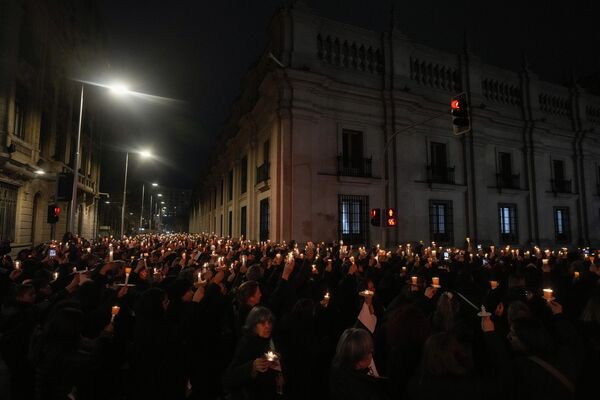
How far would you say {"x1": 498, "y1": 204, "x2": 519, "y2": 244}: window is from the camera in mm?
24484

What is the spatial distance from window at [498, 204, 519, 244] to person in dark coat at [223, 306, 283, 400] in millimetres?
24901

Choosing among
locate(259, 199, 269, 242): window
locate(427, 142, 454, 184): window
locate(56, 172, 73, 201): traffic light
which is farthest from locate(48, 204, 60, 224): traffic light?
locate(427, 142, 454, 184): window

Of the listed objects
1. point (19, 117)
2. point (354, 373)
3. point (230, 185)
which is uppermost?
point (19, 117)

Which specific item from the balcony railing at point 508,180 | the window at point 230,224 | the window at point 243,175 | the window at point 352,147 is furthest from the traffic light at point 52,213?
the balcony railing at point 508,180

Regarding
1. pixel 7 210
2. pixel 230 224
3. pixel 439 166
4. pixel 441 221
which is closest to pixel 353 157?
pixel 439 166

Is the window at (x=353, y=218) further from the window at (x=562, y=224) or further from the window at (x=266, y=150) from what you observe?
the window at (x=562, y=224)

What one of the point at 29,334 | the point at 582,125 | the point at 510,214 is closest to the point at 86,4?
the point at 29,334

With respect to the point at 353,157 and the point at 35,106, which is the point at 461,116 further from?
the point at 35,106

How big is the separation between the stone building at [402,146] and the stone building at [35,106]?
38.9 ft

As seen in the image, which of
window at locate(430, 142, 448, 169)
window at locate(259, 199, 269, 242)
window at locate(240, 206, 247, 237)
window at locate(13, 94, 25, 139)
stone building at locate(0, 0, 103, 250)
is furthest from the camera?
window at locate(240, 206, 247, 237)

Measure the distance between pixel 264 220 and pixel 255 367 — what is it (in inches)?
762

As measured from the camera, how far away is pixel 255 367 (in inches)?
121

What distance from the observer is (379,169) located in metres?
20.6

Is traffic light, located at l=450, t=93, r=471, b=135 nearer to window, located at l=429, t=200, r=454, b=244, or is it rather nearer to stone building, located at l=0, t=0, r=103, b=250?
window, located at l=429, t=200, r=454, b=244
